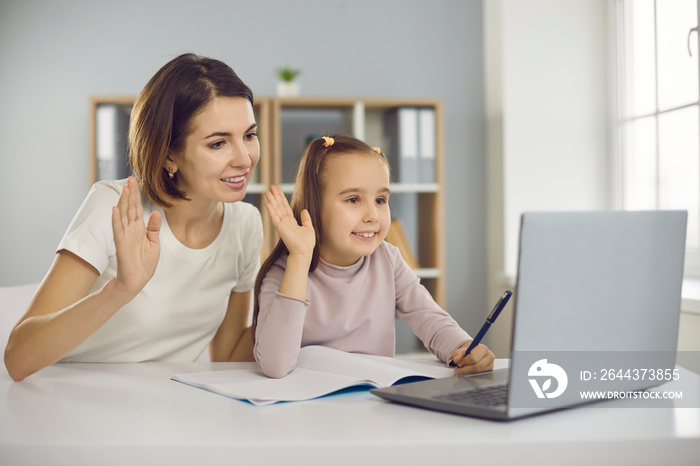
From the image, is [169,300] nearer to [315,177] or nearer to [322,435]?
[315,177]

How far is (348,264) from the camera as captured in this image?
1.21m

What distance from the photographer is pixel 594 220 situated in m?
0.68

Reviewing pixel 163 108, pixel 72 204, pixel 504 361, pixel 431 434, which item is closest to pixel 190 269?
pixel 163 108

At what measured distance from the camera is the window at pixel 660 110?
97.1 inches

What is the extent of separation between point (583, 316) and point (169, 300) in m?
0.84

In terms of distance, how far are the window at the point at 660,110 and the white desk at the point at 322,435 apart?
2.03 meters

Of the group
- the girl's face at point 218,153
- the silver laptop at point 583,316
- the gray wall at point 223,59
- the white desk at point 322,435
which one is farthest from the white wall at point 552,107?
the white desk at point 322,435

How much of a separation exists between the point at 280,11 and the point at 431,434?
9.62ft

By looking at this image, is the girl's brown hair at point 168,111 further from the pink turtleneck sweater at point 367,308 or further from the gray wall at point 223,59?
the gray wall at point 223,59

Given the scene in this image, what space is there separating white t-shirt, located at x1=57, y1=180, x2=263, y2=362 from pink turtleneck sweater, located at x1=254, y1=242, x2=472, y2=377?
0.24 meters

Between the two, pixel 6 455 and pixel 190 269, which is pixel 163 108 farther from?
pixel 6 455

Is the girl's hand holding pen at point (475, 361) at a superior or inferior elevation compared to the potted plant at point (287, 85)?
inferior

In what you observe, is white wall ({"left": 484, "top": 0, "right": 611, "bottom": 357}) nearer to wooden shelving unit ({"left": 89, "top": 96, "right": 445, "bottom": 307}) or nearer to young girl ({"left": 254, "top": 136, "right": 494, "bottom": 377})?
wooden shelving unit ({"left": 89, "top": 96, "right": 445, "bottom": 307})

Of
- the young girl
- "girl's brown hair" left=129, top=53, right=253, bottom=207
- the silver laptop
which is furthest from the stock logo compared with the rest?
"girl's brown hair" left=129, top=53, right=253, bottom=207
